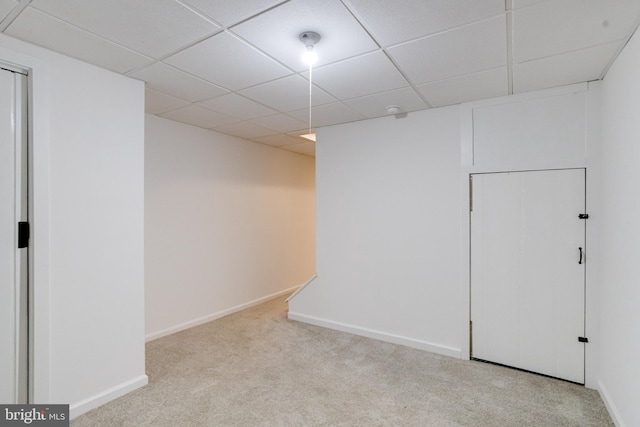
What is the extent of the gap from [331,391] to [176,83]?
2692 mm

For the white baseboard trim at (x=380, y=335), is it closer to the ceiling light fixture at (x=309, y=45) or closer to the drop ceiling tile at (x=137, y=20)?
the ceiling light fixture at (x=309, y=45)

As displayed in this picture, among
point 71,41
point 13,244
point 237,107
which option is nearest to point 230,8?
point 71,41

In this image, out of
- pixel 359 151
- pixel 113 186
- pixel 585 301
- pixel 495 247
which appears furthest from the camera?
pixel 359 151

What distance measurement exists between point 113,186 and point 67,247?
50 centimetres

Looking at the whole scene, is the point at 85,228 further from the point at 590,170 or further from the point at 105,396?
the point at 590,170

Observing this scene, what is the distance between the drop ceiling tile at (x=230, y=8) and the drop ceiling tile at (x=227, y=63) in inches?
6.7

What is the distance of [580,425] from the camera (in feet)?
6.63

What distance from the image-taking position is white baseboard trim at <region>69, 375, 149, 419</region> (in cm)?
211

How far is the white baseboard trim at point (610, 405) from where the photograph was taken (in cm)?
196

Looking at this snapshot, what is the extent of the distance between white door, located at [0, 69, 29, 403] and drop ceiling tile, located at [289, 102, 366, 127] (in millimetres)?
2118

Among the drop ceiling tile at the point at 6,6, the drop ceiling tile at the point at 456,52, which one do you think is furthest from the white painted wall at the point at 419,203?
the drop ceiling tile at the point at 6,6

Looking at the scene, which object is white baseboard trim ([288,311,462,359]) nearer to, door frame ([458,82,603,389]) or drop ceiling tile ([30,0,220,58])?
door frame ([458,82,603,389])

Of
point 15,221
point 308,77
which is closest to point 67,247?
point 15,221

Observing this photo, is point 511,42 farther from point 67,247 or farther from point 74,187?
point 67,247
